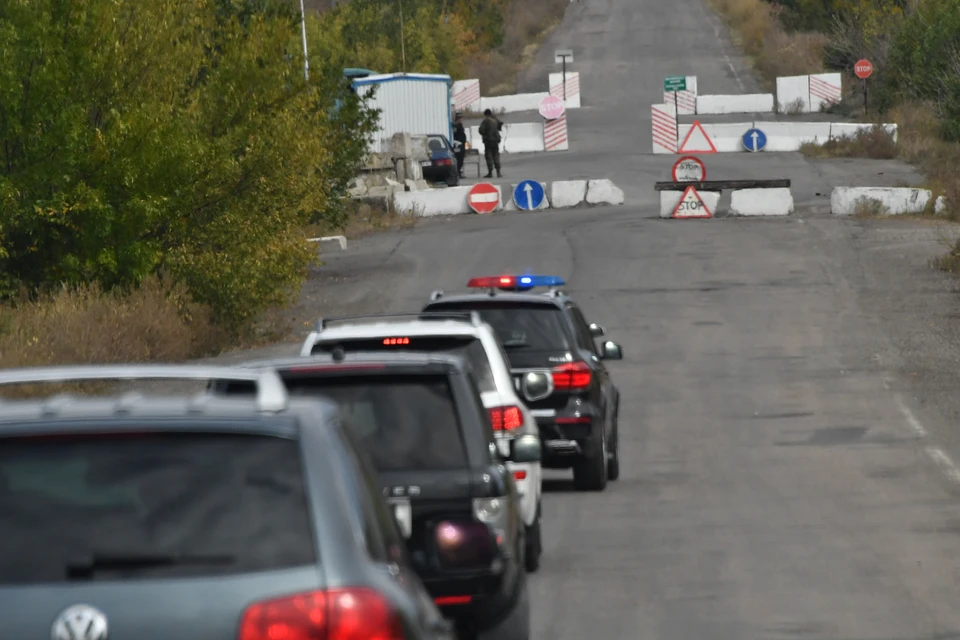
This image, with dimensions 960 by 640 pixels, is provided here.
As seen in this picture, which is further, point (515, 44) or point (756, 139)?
point (515, 44)

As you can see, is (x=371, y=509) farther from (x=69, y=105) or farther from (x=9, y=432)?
(x=69, y=105)

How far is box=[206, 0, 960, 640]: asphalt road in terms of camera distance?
1027 cm

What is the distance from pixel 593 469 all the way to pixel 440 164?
3601 centimetres

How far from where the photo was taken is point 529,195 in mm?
42750

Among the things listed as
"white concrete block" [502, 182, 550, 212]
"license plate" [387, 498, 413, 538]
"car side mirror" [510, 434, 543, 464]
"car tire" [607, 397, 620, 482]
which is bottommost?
"white concrete block" [502, 182, 550, 212]

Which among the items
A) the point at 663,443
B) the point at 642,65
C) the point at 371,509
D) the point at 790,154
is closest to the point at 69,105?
the point at 663,443

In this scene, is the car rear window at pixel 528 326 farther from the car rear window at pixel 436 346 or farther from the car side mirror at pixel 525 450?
the car side mirror at pixel 525 450

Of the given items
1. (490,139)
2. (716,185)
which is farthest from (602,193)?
(490,139)

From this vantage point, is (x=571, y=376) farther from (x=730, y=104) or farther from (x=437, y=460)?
(x=730, y=104)

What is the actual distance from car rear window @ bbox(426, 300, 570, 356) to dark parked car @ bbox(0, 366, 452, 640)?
968cm

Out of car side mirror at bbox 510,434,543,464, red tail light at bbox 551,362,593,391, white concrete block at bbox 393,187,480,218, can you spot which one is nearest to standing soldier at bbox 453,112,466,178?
white concrete block at bbox 393,187,480,218

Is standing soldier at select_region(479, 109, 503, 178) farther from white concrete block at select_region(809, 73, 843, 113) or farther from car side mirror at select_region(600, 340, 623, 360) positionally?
car side mirror at select_region(600, 340, 623, 360)

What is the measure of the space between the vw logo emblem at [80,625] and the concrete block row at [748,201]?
35.6 m

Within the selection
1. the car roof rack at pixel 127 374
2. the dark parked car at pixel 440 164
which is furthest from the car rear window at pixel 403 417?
the dark parked car at pixel 440 164
